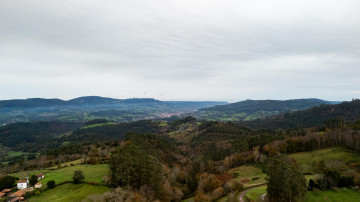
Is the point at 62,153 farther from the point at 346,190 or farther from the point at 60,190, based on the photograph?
the point at 346,190

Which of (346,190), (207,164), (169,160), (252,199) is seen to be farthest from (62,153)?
(346,190)

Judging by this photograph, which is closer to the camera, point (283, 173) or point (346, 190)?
point (283, 173)

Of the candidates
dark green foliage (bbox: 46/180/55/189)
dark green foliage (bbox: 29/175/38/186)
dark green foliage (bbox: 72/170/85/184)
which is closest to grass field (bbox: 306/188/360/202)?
dark green foliage (bbox: 72/170/85/184)

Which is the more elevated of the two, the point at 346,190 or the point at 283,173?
the point at 283,173

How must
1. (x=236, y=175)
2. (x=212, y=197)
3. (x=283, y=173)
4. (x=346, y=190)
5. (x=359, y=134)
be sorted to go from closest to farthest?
(x=283, y=173), (x=346, y=190), (x=212, y=197), (x=236, y=175), (x=359, y=134)

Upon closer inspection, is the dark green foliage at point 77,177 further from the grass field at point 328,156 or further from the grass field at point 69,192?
the grass field at point 328,156

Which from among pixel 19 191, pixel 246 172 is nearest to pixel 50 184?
pixel 19 191

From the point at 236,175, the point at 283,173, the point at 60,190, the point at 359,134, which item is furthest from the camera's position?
the point at 359,134

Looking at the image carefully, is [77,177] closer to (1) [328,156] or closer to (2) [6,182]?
(2) [6,182]
